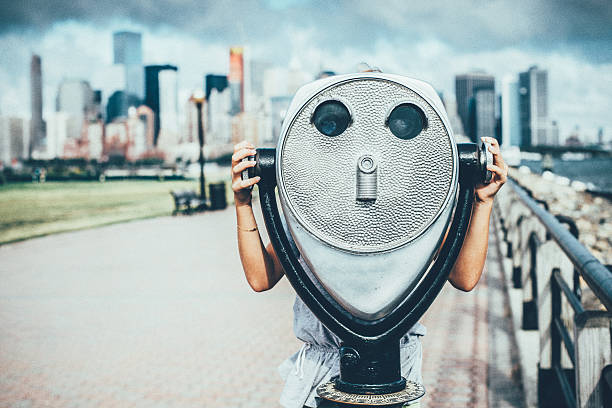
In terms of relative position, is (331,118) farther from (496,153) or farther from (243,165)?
(496,153)

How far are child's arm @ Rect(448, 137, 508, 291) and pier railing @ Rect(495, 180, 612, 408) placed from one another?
1.14 feet

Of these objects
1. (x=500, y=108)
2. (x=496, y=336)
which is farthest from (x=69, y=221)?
(x=500, y=108)

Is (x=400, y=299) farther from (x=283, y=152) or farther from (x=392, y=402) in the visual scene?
(x=283, y=152)

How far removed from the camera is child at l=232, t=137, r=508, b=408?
5.55 ft

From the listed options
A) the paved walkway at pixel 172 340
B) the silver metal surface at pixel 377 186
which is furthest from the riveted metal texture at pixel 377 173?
the paved walkway at pixel 172 340

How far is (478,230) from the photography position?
1.68 metres

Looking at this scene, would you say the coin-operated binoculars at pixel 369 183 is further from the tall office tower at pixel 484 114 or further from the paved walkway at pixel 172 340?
the paved walkway at pixel 172 340

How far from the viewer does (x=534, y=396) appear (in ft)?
12.1

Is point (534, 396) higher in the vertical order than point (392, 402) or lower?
lower

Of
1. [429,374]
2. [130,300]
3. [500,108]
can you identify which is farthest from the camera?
[130,300]

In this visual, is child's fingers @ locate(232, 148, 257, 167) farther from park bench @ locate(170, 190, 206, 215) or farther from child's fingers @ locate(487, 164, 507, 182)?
park bench @ locate(170, 190, 206, 215)

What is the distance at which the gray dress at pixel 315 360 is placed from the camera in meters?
1.79

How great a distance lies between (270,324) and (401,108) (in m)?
4.27

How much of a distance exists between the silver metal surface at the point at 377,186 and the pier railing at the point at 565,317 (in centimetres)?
63
